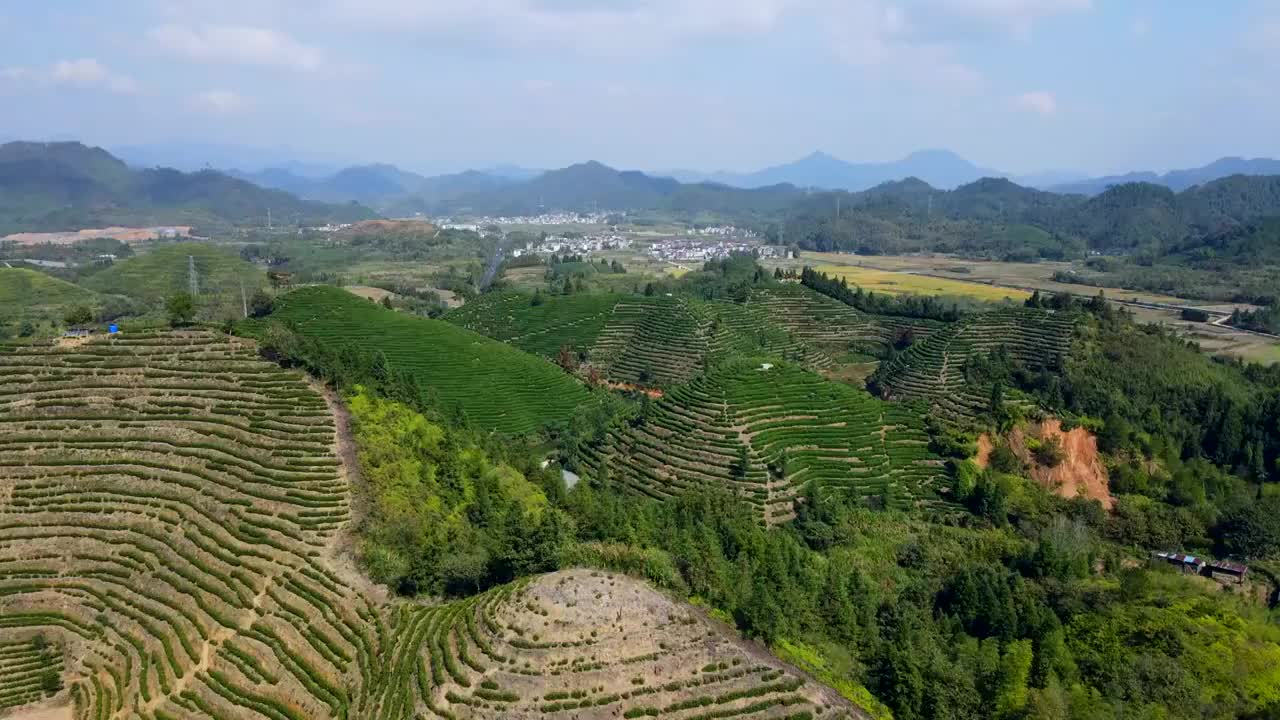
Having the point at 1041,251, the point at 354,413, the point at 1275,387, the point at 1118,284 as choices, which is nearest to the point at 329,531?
the point at 354,413

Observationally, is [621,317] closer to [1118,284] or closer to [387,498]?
A: [387,498]

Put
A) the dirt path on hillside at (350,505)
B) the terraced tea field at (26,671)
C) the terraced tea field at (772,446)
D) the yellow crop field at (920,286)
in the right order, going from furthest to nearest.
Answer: the yellow crop field at (920,286) → the terraced tea field at (772,446) → the dirt path on hillside at (350,505) → the terraced tea field at (26,671)

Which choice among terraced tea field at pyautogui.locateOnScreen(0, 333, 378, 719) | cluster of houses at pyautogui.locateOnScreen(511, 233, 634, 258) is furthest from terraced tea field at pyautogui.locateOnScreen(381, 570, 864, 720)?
cluster of houses at pyautogui.locateOnScreen(511, 233, 634, 258)

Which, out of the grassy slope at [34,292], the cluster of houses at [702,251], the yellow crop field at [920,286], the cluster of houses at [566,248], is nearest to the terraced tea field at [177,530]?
the grassy slope at [34,292]

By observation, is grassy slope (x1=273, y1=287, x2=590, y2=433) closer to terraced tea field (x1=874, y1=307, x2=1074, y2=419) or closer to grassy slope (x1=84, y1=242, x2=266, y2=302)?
terraced tea field (x1=874, y1=307, x2=1074, y2=419)

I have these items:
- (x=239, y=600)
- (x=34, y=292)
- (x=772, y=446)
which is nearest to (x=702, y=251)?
(x=34, y=292)

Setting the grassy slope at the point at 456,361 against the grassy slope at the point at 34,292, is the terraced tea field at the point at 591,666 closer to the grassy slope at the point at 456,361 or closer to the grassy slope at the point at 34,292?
the grassy slope at the point at 456,361

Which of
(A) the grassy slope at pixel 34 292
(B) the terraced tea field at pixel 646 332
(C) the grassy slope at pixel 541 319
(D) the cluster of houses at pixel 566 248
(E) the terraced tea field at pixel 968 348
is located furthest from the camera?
(D) the cluster of houses at pixel 566 248
